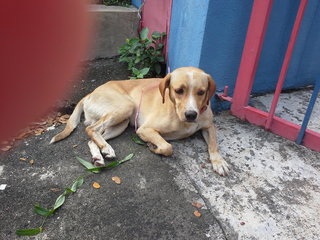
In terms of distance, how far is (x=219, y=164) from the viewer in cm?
288

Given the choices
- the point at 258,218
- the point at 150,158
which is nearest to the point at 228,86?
the point at 150,158

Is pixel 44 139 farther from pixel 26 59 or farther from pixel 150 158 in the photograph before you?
pixel 26 59

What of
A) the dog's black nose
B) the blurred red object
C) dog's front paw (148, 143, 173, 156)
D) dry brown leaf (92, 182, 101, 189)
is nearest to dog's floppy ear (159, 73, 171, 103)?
the dog's black nose

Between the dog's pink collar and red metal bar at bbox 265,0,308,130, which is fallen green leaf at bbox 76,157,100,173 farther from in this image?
red metal bar at bbox 265,0,308,130

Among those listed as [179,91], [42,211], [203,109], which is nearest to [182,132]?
[203,109]

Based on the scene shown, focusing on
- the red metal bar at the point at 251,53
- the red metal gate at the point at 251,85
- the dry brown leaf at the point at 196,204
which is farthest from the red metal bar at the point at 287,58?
the dry brown leaf at the point at 196,204

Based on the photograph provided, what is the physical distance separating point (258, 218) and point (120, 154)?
1.48 metres

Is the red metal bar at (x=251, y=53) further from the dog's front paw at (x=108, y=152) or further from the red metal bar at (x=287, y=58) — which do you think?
the dog's front paw at (x=108, y=152)

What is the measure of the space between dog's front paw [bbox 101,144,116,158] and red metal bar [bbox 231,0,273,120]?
163 cm

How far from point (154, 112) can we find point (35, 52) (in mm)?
2947

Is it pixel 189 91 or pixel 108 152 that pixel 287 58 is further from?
pixel 108 152

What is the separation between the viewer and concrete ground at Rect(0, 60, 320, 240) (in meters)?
2.27

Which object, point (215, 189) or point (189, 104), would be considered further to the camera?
point (189, 104)

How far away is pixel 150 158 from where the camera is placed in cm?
307
